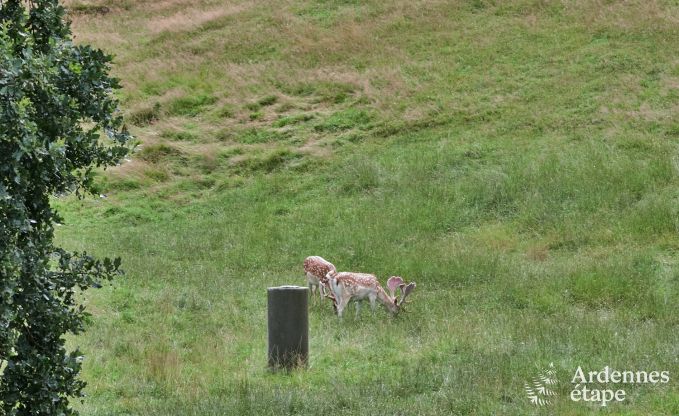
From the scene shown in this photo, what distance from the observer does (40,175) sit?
7.91 metres

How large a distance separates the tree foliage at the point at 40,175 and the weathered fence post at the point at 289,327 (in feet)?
14.5

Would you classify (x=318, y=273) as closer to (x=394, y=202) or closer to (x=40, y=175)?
(x=394, y=202)

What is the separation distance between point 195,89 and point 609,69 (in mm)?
16479

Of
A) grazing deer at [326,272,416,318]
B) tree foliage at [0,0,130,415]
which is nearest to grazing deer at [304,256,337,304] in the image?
grazing deer at [326,272,416,318]

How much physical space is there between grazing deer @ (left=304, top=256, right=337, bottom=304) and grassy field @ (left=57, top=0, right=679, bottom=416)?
999 mm

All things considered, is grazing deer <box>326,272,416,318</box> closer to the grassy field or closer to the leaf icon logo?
the grassy field

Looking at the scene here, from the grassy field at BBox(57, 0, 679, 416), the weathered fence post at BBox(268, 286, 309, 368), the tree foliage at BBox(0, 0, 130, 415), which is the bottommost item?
the grassy field at BBox(57, 0, 679, 416)

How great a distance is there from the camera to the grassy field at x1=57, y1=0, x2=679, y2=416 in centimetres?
1223

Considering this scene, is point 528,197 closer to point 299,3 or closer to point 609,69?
point 609,69

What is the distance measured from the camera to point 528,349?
12.5m

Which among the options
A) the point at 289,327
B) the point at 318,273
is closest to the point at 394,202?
the point at 318,273

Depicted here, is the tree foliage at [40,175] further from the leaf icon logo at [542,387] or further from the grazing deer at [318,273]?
the grazing deer at [318,273]

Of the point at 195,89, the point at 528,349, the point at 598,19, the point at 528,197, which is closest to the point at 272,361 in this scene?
the point at 528,349

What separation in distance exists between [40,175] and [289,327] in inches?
219
